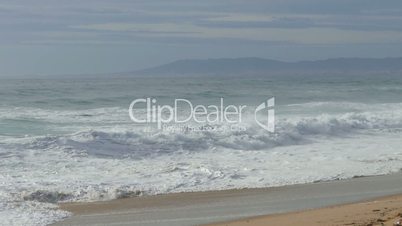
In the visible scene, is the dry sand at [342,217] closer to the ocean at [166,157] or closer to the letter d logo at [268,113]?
the ocean at [166,157]

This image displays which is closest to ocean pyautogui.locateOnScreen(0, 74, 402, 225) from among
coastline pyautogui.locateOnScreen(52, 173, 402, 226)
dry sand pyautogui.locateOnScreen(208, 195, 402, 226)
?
coastline pyautogui.locateOnScreen(52, 173, 402, 226)

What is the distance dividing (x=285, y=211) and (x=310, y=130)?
1278 centimetres

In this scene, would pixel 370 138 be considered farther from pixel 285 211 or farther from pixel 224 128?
pixel 285 211

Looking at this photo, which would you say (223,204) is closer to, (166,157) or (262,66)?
(166,157)

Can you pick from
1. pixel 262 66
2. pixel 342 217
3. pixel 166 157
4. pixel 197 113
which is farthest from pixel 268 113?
pixel 262 66

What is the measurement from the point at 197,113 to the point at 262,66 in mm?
126068

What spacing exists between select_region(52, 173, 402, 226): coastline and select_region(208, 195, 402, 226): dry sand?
0.37 meters

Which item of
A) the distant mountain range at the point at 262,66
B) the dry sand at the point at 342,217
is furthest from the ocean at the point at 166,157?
the distant mountain range at the point at 262,66

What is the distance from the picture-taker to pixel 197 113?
31.4 m

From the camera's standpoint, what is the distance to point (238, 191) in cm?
1213

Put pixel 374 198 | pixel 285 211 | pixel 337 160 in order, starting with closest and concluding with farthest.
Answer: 1. pixel 285 211
2. pixel 374 198
3. pixel 337 160

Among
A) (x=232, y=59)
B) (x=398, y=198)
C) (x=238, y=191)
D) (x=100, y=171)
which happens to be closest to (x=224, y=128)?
(x=100, y=171)

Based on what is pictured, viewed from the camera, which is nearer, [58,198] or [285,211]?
[285,211]

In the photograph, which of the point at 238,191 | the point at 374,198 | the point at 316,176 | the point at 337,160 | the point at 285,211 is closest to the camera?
the point at 285,211
